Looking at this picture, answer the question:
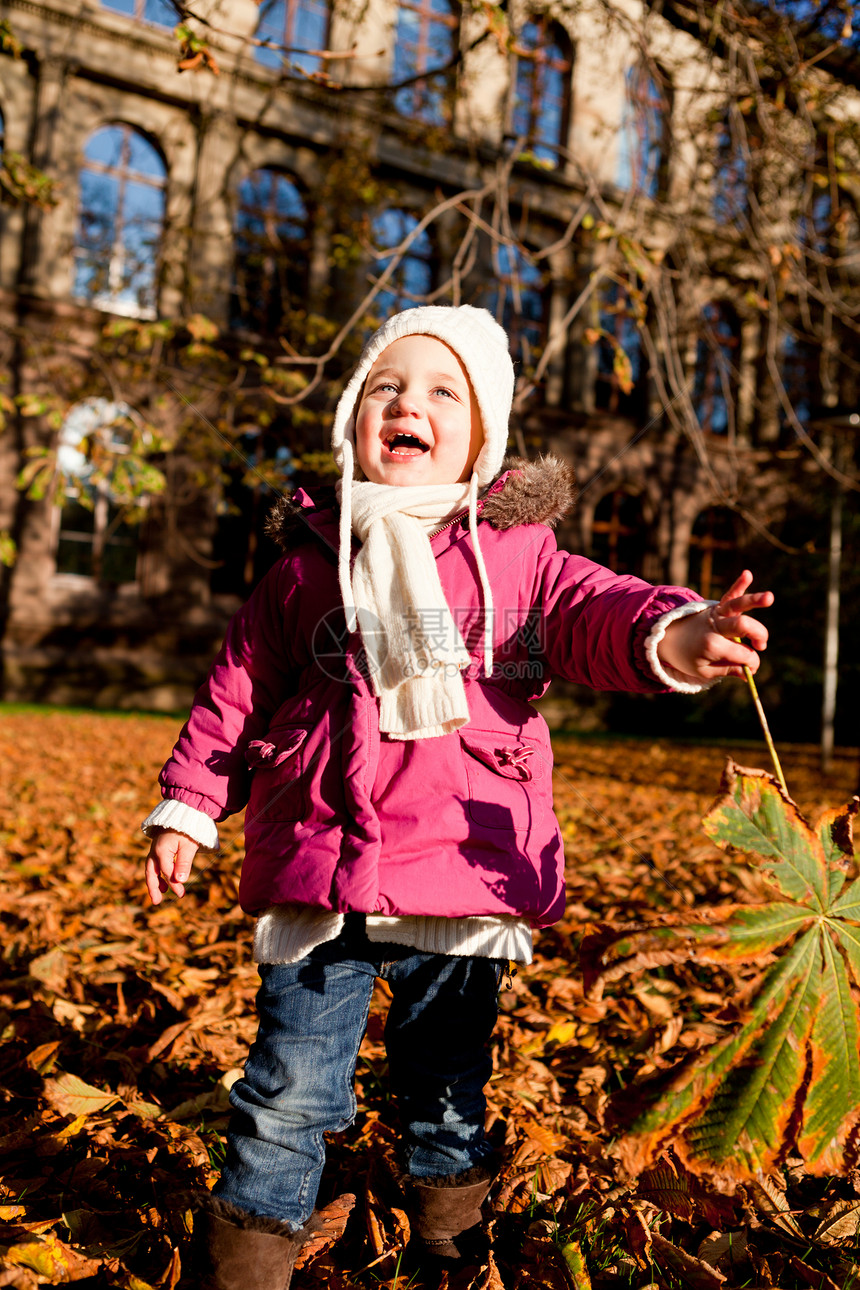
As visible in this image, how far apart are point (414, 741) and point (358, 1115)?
112 cm

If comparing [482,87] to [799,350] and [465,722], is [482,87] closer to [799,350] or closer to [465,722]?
[799,350]

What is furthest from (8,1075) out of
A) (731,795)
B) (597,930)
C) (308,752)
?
(731,795)

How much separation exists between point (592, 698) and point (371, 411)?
15223 millimetres

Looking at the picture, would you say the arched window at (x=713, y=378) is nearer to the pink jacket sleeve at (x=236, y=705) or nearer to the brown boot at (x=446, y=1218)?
the pink jacket sleeve at (x=236, y=705)

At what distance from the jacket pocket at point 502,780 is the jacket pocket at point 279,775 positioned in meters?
0.28

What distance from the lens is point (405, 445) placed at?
5.63 ft

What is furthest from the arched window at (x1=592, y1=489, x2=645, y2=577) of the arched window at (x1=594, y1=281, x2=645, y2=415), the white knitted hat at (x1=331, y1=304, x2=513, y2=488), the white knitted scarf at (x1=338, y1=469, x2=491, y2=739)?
the white knitted scarf at (x1=338, y1=469, x2=491, y2=739)

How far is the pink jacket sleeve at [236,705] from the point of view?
1634 mm

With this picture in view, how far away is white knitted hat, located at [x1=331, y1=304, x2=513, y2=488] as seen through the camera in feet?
5.80

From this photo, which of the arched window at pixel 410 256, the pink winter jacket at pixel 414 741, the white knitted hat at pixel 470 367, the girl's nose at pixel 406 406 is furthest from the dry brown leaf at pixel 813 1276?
the arched window at pixel 410 256

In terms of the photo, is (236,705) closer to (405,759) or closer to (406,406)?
(405,759)

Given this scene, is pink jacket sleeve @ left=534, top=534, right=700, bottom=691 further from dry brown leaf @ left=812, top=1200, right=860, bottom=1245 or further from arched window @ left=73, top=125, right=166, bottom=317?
arched window @ left=73, top=125, right=166, bottom=317

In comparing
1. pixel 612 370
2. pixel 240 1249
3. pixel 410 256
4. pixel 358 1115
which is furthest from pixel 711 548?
pixel 240 1249

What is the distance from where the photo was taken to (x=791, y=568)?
16.0 meters
